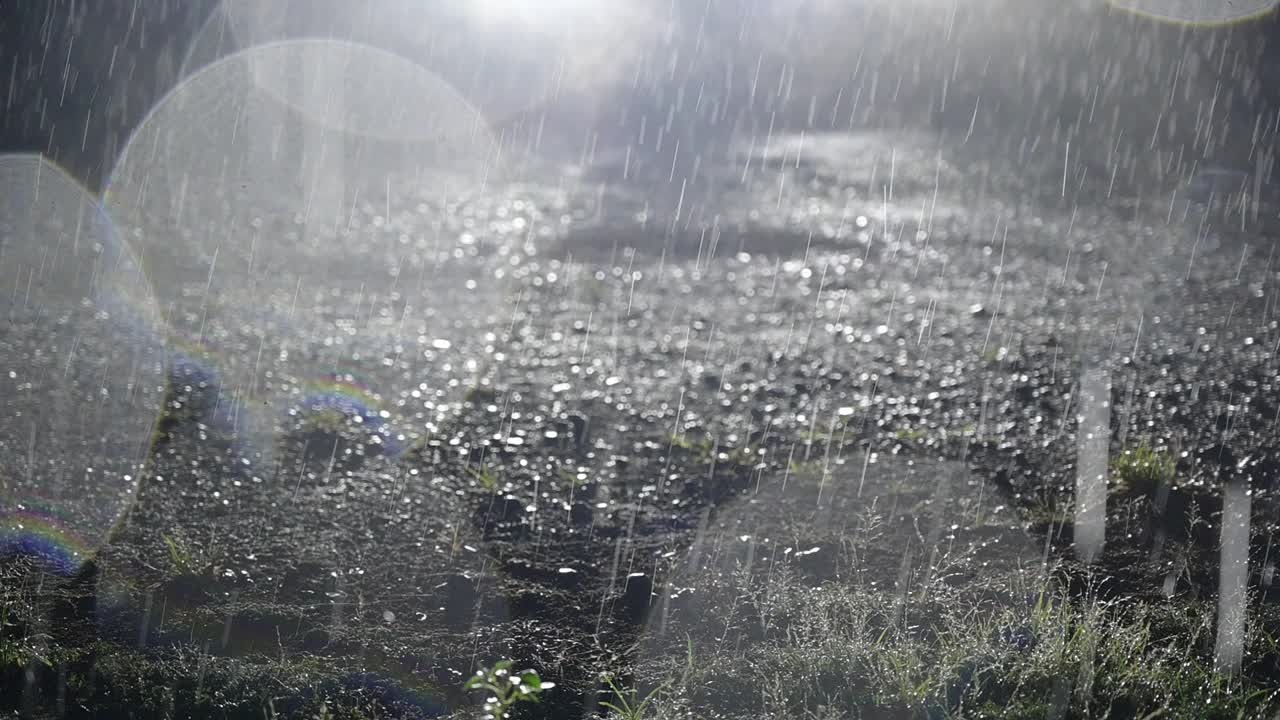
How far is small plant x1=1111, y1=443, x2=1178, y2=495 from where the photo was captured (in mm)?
4008

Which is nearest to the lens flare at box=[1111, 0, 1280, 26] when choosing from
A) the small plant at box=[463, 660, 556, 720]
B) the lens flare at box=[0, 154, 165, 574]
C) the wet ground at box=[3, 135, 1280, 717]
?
the wet ground at box=[3, 135, 1280, 717]

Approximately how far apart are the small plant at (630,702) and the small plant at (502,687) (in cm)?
17

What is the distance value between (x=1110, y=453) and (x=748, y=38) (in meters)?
14.1

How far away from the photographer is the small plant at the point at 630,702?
9.02 feet

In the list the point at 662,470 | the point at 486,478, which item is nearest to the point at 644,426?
the point at 662,470

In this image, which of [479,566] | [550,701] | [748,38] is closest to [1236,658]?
[550,701]

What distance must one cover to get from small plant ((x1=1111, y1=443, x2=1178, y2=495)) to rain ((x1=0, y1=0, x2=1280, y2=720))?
17mm

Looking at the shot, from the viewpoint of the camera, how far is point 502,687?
281 centimetres

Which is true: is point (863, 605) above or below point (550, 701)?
above

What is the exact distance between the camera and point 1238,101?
11812 mm

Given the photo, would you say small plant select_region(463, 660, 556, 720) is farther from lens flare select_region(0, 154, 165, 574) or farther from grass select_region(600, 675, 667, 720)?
lens flare select_region(0, 154, 165, 574)

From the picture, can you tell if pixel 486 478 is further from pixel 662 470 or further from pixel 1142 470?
pixel 1142 470

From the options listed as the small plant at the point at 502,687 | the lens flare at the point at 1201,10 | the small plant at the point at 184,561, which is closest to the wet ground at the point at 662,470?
the small plant at the point at 184,561

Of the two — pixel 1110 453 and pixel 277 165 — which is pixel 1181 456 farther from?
pixel 277 165
